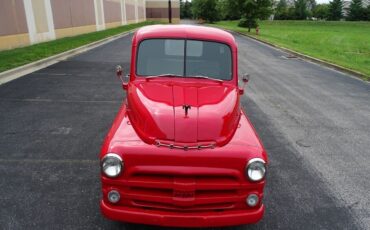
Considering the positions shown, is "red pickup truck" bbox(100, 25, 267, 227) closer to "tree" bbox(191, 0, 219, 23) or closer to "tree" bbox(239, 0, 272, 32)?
"tree" bbox(239, 0, 272, 32)

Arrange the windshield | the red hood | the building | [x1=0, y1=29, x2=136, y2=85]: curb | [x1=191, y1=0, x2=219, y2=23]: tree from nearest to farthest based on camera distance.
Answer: the red hood, the windshield, [x1=0, y1=29, x2=136, y2=85]: curb, the building, [x1=191, y1=0, x2=219, y2=23]: tree

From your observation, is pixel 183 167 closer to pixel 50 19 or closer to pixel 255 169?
pixel 255 169

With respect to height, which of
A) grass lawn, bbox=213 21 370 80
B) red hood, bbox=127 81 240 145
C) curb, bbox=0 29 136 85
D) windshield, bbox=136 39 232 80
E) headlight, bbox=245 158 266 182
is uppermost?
windshield, bbox=136 39 232 80

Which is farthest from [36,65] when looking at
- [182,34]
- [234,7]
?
[234,7]

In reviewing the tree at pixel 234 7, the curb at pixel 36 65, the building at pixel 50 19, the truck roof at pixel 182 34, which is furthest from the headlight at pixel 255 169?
the tree at pixel 234 7

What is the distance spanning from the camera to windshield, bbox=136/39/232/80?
462 cm

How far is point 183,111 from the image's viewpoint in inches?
147

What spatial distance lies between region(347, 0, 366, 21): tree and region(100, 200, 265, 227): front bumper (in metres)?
95.1

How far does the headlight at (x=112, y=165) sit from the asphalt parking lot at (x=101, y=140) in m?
0.91

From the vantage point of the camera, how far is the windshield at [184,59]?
182 inches

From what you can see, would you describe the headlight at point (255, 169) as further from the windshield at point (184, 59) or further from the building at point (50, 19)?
the building at point (50, 19)

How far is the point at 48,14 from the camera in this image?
2109cm

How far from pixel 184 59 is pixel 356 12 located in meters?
93.9

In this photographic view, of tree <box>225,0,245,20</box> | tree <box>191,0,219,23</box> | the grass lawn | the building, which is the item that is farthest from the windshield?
tree <box>191,0,219,23</box>
